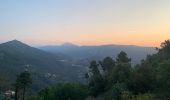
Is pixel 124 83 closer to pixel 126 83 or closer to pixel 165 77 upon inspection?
pixel 126 83

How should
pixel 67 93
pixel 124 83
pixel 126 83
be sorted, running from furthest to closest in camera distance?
1. pixel 67 93
2. pixel 126 83
3. pixel 124 83

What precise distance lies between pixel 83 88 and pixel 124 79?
1668 cm

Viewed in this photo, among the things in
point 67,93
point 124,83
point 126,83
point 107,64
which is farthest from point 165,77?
point 107,64

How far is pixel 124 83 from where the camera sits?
39688 mm

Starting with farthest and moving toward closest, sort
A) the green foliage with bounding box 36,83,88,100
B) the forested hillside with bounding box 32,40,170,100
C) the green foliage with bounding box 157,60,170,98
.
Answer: the green foliage with bounding box 36,83,88,100, the forested hillside with bounding box 32,40,170,100, the green foliage with bounding box 157,60,170,98

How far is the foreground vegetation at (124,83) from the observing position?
31.9 m

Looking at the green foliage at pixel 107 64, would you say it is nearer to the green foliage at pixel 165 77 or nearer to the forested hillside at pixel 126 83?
the forested hillside at pixel 126 83

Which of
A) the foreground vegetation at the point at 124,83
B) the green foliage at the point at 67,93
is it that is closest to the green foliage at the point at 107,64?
the foreground vegetation at the point at 124,83

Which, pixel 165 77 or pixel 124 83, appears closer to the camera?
pixel 165 77

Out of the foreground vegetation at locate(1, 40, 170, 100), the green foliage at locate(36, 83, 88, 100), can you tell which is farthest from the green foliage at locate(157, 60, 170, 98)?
the green foliage at locate(36, 83, 88, 100)

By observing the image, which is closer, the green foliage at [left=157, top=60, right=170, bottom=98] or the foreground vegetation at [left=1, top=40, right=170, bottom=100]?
the green foliage at [left=157, top=60, right=170, bottom=98]

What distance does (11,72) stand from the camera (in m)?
165

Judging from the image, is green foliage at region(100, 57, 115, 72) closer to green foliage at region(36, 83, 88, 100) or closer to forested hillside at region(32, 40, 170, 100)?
forested hillside at region(32, 40, 170, 100)

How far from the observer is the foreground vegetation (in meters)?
31.9
